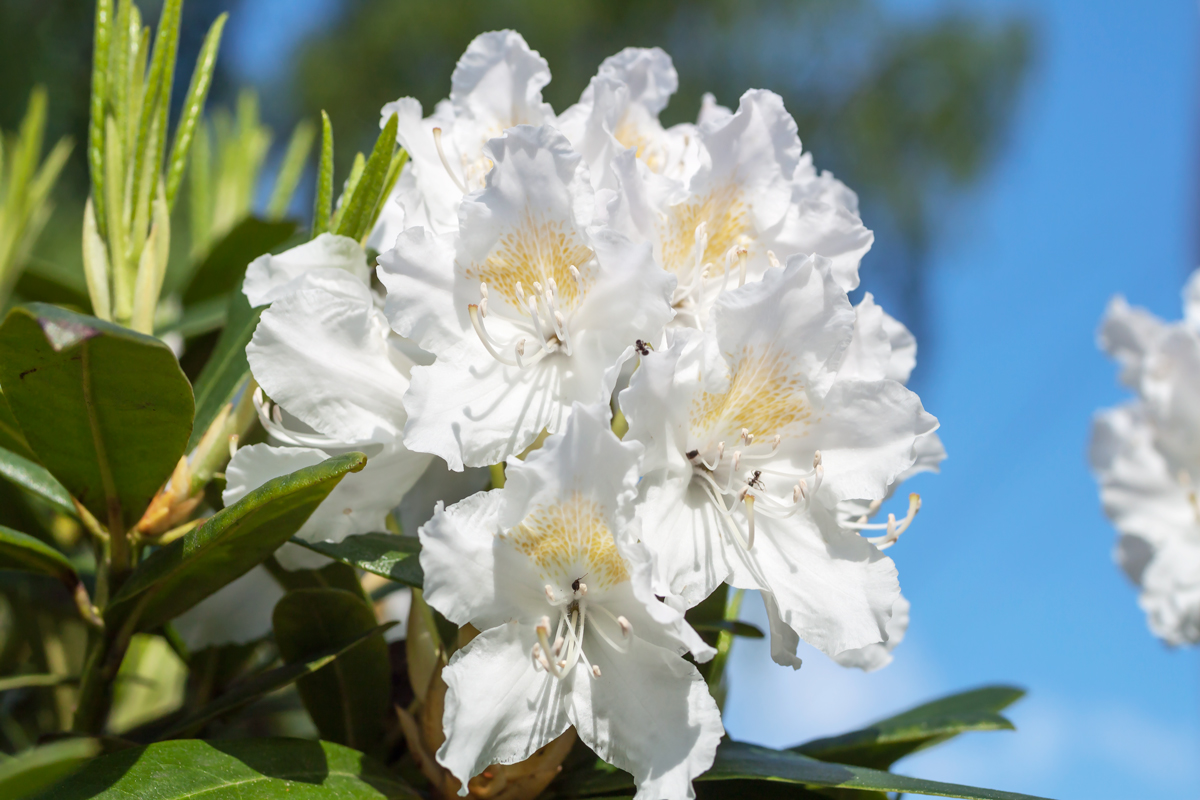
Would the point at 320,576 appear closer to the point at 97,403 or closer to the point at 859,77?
the point at 97,403

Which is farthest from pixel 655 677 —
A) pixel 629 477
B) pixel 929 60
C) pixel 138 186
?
pixel 929 60

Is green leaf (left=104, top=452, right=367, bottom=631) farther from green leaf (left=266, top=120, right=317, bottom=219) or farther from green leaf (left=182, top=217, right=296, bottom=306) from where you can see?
green leaf (left=266, top=120, right=317, bottom=219)

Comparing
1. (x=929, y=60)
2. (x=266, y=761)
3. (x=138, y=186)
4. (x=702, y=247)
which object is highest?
(x=929, y=60)

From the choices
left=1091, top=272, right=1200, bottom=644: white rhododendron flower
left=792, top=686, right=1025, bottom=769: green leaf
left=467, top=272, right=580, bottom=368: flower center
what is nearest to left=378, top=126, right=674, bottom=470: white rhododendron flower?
left=467, top=272, right=580, bottom=368: flower center

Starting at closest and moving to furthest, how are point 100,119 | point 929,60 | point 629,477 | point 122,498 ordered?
point 629,477 < point 122,498 < point 100,119 < point 929,60

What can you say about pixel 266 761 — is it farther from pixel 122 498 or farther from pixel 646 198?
pixel 646 198

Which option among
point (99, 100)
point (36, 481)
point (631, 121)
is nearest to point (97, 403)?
point (36, 481)
